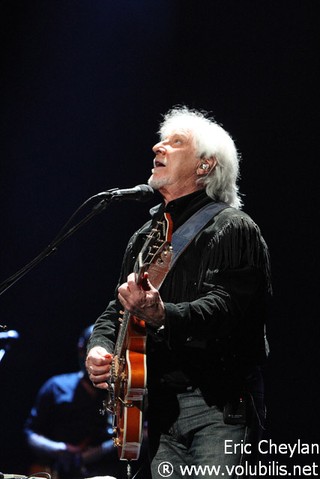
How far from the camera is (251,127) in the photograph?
6.22m

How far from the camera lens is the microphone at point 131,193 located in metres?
3.38

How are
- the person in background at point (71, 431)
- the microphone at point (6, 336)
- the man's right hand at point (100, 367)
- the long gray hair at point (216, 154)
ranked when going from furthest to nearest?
the person in background at point (71, 431)
the long gray hair at point (216, 154)
the microphone at point (6, 336)
the man's right hand at point (100, 367)

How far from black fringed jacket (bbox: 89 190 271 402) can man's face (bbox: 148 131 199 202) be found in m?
0.37

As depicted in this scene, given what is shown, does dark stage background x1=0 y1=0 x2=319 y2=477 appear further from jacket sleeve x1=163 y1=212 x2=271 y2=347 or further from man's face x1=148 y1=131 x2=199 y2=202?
jacket sleeve x1=163 y1=212 x2=271 y2=347

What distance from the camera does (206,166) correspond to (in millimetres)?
3656

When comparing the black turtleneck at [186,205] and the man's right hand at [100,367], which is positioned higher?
the black turtleneck at [186,205]

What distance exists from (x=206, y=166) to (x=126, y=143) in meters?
3.19

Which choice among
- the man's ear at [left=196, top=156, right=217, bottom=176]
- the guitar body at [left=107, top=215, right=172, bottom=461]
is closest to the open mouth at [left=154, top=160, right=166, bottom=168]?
the man's ear at [left=196, top=156, right=217, bottom=176]

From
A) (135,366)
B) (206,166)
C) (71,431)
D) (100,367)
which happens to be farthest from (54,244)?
(71,431)

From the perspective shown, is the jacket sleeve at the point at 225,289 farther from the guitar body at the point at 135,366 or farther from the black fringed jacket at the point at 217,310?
the guitar body at the point at 135,366

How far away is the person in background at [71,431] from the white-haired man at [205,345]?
110 inches

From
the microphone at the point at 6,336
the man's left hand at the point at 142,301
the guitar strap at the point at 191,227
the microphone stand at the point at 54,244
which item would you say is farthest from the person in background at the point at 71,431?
the man's left hand at the point at 142,301

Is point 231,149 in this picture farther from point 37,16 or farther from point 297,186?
point 37,16

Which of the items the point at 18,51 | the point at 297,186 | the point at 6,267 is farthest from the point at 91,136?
the point at 297,186
